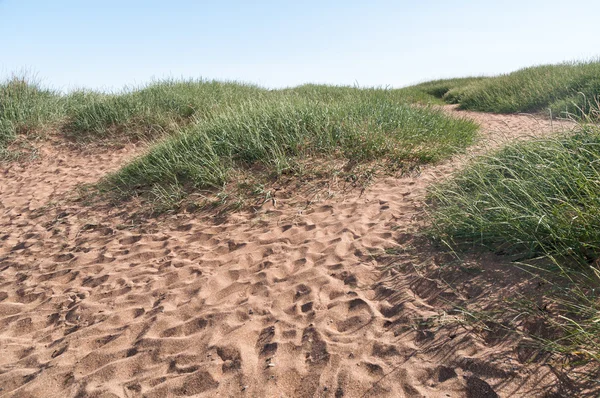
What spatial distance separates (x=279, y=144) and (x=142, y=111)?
442 cm

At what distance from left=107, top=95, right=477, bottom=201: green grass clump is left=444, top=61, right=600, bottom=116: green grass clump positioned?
5232 millimetres

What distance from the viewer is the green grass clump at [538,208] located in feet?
9.82

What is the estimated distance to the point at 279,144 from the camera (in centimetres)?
608

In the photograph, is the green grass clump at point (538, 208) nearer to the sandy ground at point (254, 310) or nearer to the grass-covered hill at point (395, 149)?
the grass-covered hill at point (395, 149)

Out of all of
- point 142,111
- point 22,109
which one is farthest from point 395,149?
point 22,109

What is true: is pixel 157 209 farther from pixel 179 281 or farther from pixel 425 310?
pixel 425 310

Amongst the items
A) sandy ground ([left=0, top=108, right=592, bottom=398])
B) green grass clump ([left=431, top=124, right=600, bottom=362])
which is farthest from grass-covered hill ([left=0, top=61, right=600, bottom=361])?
sandy ground ([left=0, top=108, right=592, bottom=398])

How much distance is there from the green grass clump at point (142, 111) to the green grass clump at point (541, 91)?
6.66 meters

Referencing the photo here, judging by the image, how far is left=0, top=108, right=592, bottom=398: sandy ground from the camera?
264 centimetres

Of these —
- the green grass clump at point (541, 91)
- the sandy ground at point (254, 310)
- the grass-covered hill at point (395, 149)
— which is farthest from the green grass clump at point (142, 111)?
the green grass clump at point (541, 91)

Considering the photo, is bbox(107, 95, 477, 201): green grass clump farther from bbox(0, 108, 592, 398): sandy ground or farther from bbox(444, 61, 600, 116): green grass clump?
bbox(444, 61, 600, 116): green grass clump

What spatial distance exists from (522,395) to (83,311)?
3.15 m

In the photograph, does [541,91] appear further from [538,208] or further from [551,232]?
[551,232]

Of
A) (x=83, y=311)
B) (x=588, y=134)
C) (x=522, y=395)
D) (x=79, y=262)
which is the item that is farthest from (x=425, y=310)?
(x=79, y=262)
